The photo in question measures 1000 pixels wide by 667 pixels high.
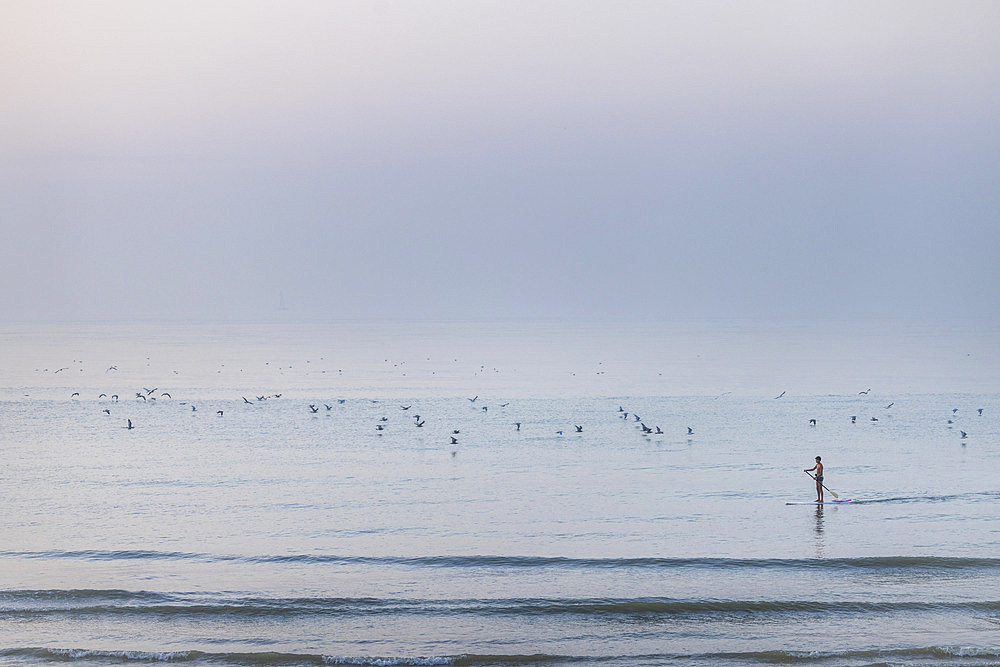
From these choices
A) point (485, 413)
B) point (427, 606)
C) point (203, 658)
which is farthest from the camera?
point (485, 413)

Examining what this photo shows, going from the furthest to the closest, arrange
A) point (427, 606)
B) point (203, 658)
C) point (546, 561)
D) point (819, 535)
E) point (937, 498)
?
1. point (937, 498)
2. point (819, 535)
3. point (546, 561)
4. point (427, 606)
5. point (203, 658)

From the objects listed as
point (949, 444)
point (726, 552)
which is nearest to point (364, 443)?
point (726, 552)

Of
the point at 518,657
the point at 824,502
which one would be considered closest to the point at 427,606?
the point at 518,657

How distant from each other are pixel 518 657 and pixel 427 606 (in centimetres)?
394

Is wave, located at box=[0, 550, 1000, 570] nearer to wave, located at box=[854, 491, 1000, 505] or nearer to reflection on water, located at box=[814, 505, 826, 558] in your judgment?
reflection on water, located at box=[814, 505, 826, 558]

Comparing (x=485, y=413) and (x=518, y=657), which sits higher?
(x=485, y=413)

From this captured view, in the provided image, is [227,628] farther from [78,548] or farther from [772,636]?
[772,636]

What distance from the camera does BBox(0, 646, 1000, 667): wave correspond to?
20.4 m

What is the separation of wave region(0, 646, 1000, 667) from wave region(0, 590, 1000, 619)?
8.60ft

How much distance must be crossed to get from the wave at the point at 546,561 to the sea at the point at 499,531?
A: 110 mm

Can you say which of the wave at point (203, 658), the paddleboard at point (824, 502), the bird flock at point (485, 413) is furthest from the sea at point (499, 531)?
the paddleboard at point (824, 502)

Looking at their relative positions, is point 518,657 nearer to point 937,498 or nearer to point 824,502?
point 824,502

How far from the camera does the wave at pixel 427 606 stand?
2369cm

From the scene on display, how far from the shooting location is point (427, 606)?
2433 centimetres
